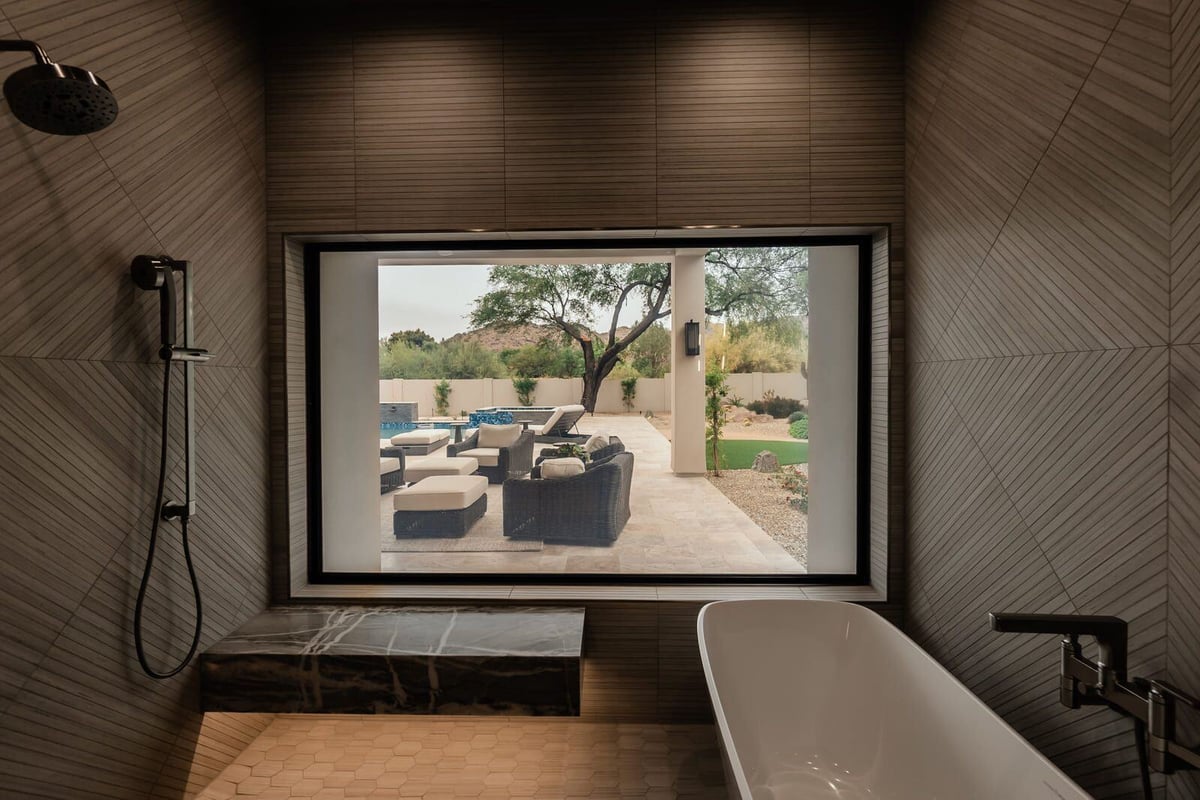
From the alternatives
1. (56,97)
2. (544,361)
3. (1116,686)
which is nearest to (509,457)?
(544,361)

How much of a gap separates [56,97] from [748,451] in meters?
2.58

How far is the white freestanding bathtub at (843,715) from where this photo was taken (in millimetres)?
1678

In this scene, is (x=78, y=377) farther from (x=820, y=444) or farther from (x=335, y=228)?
(x=820, y=444)

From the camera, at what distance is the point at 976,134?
6.77 feet

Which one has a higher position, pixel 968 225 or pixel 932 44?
pixel 932 44

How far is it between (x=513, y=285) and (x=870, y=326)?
5.27 ft

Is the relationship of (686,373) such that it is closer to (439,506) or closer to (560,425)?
(560,425)

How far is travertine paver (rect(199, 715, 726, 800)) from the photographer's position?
2.27m

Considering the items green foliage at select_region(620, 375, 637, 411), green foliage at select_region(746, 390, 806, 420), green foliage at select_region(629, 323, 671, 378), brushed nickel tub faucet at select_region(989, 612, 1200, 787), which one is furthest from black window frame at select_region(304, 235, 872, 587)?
brushed nickel tub faucet at select_region(989, 612, 1200, 787)

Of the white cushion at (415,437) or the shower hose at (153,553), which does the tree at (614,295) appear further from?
the shower hose at (153,553)

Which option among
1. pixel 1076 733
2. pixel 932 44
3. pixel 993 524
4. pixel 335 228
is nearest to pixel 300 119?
pixel 335 228

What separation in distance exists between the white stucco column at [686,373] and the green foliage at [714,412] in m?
0.02

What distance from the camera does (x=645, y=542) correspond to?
2885 mm

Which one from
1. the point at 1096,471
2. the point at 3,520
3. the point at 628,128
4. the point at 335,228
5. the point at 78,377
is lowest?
the point at 3,520
